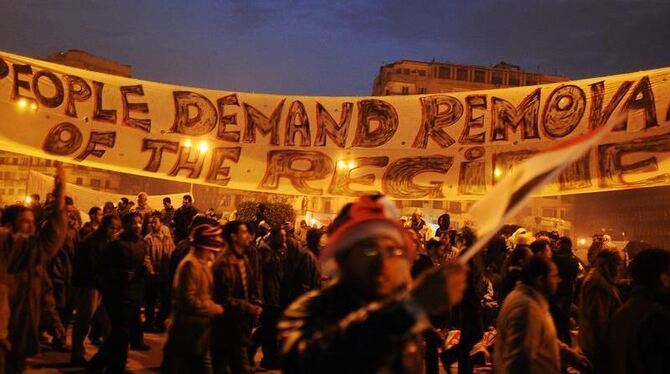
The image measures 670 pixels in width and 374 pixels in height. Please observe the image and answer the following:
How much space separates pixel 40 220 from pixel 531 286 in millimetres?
7168

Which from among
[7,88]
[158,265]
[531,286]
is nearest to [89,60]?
[7,88]

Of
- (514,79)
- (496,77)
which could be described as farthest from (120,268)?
(514,79)

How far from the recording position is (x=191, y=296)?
5.12 metres

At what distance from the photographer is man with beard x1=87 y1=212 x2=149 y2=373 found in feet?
21.3

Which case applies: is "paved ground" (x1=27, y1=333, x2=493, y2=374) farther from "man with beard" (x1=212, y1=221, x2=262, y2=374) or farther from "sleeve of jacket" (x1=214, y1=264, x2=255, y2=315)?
"sleeve of jacket" (x1=214, y1=264, x2=255, y2=315)

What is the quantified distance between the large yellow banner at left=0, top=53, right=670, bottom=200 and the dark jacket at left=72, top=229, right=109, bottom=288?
661cm

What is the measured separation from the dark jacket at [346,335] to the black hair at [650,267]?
8.56 ft

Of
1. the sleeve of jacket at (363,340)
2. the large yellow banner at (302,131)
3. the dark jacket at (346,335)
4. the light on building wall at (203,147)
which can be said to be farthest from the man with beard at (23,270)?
the light on building wall at (203,147)

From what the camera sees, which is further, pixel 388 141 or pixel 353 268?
pixel 388 141

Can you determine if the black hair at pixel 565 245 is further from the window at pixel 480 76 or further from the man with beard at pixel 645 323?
the window at pixel 480 76

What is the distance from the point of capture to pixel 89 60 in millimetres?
72750

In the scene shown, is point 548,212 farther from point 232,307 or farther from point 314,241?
point 232,307

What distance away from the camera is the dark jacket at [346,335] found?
1621mm

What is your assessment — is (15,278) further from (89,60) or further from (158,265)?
(89,60)
